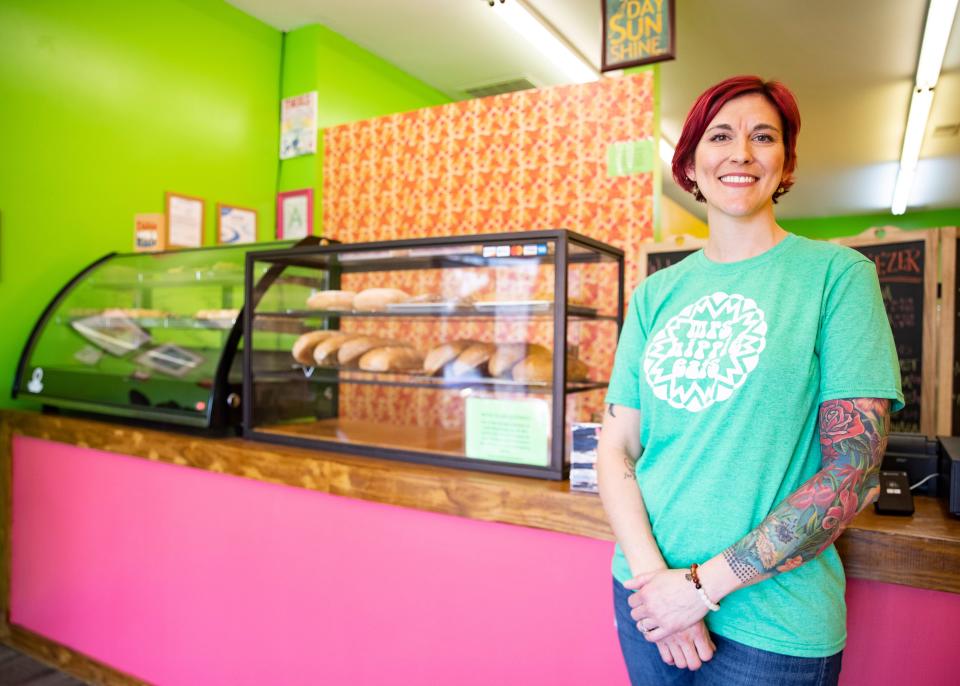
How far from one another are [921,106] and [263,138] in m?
6.26

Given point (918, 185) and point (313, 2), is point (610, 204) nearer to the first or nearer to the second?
point (313, 2)

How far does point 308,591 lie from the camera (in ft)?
7.34

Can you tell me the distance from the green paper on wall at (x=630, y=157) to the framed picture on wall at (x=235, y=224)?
7.48 feet

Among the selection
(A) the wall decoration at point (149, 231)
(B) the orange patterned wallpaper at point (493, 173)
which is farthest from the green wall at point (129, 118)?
(B) the orange patterned wallpaper at point (493, 173)

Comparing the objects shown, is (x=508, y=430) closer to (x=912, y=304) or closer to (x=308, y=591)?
(x=308, y=591)

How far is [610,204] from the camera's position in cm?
365

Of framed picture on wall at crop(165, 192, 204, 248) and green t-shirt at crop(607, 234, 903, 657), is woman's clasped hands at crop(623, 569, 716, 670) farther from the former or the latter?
framed picture on wall at crop(165, 192, 204, 248)

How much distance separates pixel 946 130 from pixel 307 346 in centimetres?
866

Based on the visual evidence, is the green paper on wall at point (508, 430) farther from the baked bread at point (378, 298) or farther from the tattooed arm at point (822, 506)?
the tattooed arm at point (822, 506)

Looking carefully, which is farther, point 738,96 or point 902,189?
point 902,189

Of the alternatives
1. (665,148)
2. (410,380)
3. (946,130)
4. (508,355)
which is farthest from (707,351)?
(946,130)

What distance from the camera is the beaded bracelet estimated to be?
107 cm

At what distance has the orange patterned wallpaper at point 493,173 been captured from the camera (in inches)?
141

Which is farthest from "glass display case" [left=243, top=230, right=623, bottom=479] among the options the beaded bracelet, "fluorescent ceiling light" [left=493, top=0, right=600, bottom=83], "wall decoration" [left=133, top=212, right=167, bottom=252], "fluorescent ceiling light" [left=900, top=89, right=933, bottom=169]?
"fluorescent ceiling light" [left=900, top=89, right=933, bottom=169]
